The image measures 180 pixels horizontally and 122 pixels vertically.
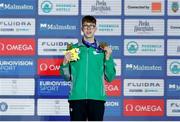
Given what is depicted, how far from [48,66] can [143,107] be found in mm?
1202

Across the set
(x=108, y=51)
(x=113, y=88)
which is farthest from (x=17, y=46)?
(x=108, y=51)

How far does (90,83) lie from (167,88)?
5.03 ft

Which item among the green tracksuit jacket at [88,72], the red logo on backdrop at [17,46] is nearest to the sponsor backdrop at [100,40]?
the red logo on backdrop at [17,46]

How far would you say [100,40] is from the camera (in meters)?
5.88

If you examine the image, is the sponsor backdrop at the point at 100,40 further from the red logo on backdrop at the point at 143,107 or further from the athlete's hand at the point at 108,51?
the athlete's hand at the point at 108,51

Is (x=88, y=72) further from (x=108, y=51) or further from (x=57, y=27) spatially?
(x=57, y=27)

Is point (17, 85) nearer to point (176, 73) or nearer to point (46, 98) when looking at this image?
point (46, 98)

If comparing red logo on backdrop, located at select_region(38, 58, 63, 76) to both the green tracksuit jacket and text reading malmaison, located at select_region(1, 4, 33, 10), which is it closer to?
text reading malmaison, located at select_region(1, 4, 33, 10)

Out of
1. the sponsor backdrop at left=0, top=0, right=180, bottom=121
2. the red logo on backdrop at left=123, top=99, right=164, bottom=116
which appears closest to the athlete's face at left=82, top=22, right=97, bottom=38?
the sponsor backdrop at left=0, top=0, right=180, bottom=121

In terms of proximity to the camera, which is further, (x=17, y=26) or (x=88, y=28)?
(x=17, y=26)

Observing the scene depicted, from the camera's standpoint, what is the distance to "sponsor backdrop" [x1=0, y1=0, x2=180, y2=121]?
5.88 metres

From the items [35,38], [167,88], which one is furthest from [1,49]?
[167,88]

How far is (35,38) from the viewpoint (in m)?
5.91

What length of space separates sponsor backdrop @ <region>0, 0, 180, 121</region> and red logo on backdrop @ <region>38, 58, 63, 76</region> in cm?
1
